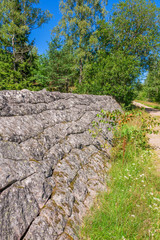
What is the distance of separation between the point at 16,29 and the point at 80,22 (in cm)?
715

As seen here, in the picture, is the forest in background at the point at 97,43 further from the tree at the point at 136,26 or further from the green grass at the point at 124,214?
the green grass at the point at 124,214

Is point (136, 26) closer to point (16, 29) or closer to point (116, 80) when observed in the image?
point (116, 80)

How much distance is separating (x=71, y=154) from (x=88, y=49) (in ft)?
53.6

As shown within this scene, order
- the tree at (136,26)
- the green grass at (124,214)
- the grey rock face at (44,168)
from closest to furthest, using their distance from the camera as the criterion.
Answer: the grey rock face at (44,168), the green grass at (124,214), the tree at (136,26)

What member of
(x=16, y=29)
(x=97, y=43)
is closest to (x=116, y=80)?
(x=97, y=43)

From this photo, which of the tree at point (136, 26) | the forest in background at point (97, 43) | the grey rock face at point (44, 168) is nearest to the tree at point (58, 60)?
the forest in background at point (97, 43)

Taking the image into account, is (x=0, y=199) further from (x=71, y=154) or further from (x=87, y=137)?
(x=87, y=137)

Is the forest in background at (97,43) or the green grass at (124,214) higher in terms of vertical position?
the forest in background at (97,43)

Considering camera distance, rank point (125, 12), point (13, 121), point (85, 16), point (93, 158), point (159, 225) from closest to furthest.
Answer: point (159, 225) → point (13, 121) → point (93, 158) → point (125, 12) → point (85, 16)

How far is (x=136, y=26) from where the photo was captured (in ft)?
50.4

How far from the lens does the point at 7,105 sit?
287cm

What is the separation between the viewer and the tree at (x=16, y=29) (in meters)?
13.7

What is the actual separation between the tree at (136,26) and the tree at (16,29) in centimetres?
815

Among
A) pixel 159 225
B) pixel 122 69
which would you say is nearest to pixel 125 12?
pixel 122 69
